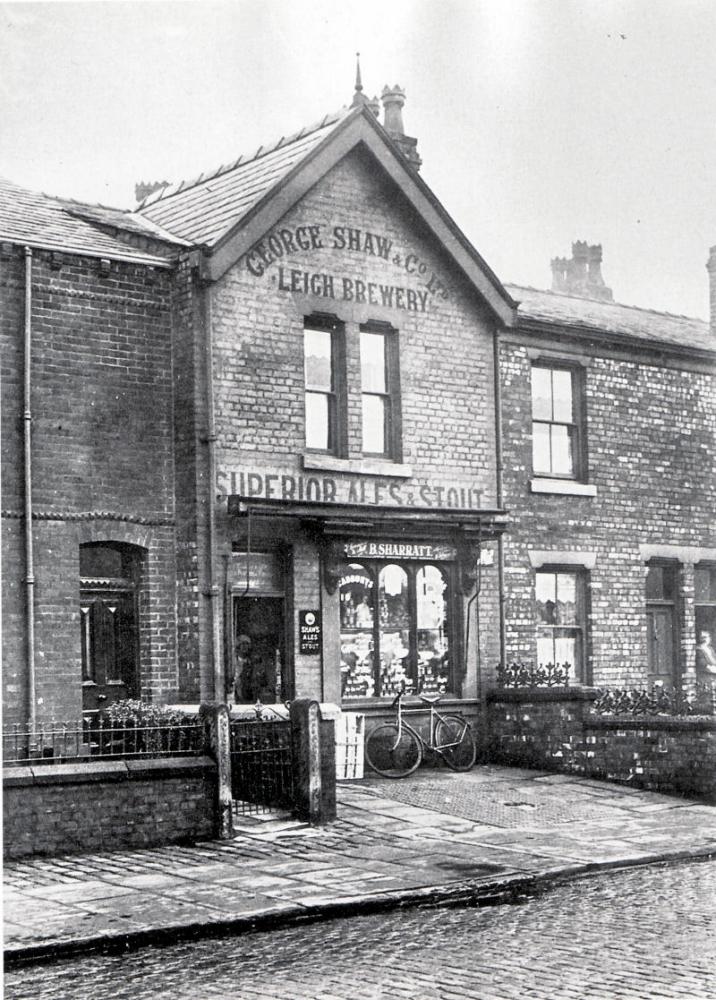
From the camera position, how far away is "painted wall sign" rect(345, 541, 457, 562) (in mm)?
17312

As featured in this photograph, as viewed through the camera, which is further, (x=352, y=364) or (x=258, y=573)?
(x=352, y=364)

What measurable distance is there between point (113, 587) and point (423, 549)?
4375 mm

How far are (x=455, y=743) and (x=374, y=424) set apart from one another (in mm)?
4481

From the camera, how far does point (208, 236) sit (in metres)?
16.5

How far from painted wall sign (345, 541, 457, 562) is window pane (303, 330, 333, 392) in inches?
85.4

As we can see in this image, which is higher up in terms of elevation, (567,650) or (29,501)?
(29,501)

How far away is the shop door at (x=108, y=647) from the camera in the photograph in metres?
15.9

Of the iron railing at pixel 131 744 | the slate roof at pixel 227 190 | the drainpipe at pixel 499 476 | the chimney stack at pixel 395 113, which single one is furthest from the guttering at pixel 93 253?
the iron railing at pixel 131 744

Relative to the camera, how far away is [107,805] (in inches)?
472

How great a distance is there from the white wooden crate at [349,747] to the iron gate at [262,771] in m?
2.55

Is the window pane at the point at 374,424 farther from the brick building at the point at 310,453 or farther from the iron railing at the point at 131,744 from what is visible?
the iron railing at the point at 131,744

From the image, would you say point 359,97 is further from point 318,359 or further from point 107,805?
point 107,805

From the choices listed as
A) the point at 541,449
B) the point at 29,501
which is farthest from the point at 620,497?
the point at 29,501

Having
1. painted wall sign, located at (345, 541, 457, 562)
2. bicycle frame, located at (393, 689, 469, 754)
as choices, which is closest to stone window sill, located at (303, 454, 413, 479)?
painted wall sign, located at (345, 541, 457, 562)
